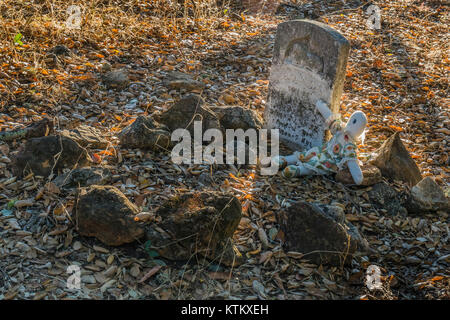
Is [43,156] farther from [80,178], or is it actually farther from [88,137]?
[88,137]

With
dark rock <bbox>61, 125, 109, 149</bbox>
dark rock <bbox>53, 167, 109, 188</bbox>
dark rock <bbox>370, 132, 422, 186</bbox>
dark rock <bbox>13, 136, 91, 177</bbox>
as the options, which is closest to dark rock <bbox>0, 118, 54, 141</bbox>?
dark rock <bbox>61, 125, 109, 149</bbox>

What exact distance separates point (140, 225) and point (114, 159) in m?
1.07

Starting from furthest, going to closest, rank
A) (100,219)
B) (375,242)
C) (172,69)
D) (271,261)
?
(172,69), (375,242), (271,261), (100,219)

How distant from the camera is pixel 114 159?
3994mm

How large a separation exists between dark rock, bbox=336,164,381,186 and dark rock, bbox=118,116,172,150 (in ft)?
5.10

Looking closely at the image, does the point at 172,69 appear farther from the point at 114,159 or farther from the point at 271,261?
the point at 271,261

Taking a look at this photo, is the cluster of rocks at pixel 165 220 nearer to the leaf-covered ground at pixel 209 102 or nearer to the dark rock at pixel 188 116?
the leaf-covered ground at pixel 209 102

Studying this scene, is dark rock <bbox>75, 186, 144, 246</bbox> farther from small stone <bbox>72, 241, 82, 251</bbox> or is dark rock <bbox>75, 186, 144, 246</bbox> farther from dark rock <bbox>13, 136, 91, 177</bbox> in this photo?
dark rock <bbox>13, 136, 91, 177</bbox>

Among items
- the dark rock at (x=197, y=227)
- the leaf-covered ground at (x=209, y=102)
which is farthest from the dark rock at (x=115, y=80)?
the dark rock at (x=197, y=227)

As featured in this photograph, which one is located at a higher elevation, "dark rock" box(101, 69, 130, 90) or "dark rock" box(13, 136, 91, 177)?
"dark rock" box(101, 69, 130, 90)

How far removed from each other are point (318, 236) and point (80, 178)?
1.84 metres

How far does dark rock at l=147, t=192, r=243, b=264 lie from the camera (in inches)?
118

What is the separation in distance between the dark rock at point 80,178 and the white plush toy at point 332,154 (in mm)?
1571

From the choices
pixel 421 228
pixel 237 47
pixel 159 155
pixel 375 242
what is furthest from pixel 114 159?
pixel 237 47
